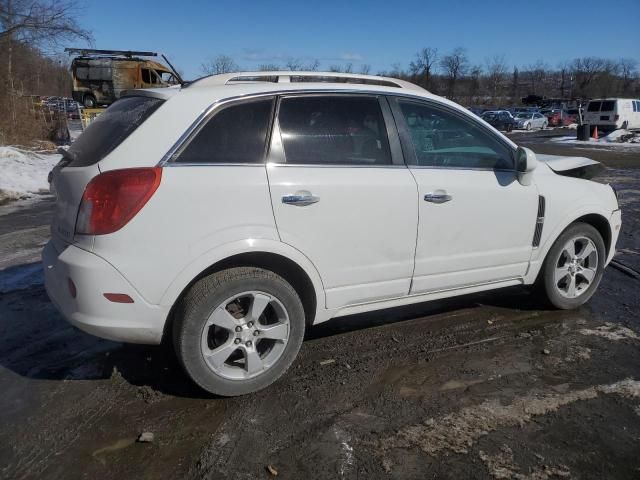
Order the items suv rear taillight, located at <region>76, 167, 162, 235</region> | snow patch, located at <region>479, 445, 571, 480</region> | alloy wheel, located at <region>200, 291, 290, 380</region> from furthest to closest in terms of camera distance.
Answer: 1. alloy wheel, located at <region>200, 291, 290, 380</region>
2. suv rear taillight, located at <region>76, 167, 162, 235</region>
3. snow patch, located at <region>479, 445, 571, 480</region>

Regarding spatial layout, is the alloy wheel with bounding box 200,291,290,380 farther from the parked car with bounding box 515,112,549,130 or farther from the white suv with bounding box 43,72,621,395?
the parked car with bounding box 515,112,549,130

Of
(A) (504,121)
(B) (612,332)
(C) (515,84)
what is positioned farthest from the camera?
(C) (515,84)

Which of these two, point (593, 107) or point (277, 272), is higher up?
point (593, 107)

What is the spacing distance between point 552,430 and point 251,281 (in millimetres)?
1832

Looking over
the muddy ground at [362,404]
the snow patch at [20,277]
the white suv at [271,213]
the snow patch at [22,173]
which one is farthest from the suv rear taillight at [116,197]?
the snow patch at [22,173]

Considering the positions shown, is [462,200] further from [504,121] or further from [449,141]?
[504,121]

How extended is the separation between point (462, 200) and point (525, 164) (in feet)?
2.04

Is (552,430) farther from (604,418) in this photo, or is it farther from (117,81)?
(117,81)

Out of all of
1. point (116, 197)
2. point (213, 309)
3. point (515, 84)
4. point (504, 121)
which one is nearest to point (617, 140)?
point (504, 121)

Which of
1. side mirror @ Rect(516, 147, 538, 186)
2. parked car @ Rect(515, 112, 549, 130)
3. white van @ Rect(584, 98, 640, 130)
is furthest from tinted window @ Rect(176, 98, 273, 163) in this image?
parked car @ Rect(515, 112, 549, 130)

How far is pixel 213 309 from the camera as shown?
292cm

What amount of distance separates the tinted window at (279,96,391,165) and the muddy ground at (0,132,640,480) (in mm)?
1405

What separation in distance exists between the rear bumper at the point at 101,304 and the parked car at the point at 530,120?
1668 inches

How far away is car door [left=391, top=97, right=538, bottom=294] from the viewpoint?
3.55 m
